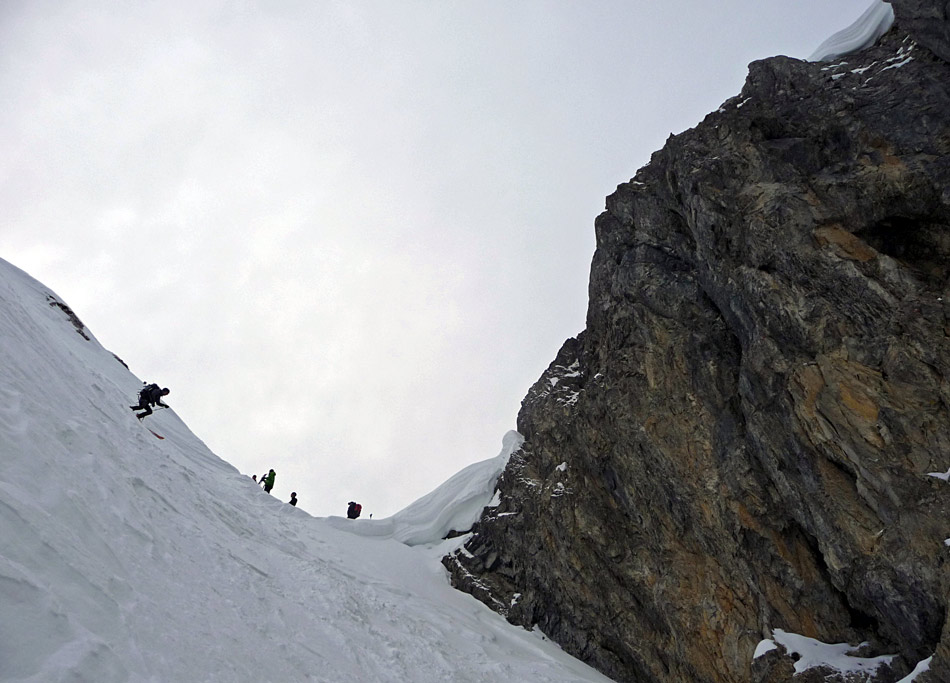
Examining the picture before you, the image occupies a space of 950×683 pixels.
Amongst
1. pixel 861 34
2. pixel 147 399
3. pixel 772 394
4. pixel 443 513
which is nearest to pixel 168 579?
pixel 147 399

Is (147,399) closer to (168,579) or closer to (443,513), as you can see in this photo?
(168,579)

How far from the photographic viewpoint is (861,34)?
2256 cm

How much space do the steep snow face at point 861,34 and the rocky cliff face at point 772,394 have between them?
775 millimetres

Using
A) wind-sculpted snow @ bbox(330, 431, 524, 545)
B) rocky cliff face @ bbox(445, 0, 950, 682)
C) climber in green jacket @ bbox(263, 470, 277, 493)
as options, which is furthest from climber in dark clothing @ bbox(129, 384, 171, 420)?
rocky cliff face @ bbox(445, 0, 950, 682)

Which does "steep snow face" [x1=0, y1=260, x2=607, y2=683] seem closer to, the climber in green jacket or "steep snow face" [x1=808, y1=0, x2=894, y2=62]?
the climber in green jacket

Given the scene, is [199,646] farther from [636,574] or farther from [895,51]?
[895,51]

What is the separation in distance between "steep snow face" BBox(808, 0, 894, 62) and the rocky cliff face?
775mm

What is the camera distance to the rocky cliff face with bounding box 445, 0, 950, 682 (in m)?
16.0

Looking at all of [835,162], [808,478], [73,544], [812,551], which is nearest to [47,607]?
[73,544]

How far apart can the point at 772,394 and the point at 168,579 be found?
17372 millimetres

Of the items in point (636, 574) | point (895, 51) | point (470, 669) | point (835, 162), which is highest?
point (895, 51)

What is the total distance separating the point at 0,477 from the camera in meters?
9.17

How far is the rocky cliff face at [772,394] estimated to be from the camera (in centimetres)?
1600

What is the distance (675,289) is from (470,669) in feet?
49.9
